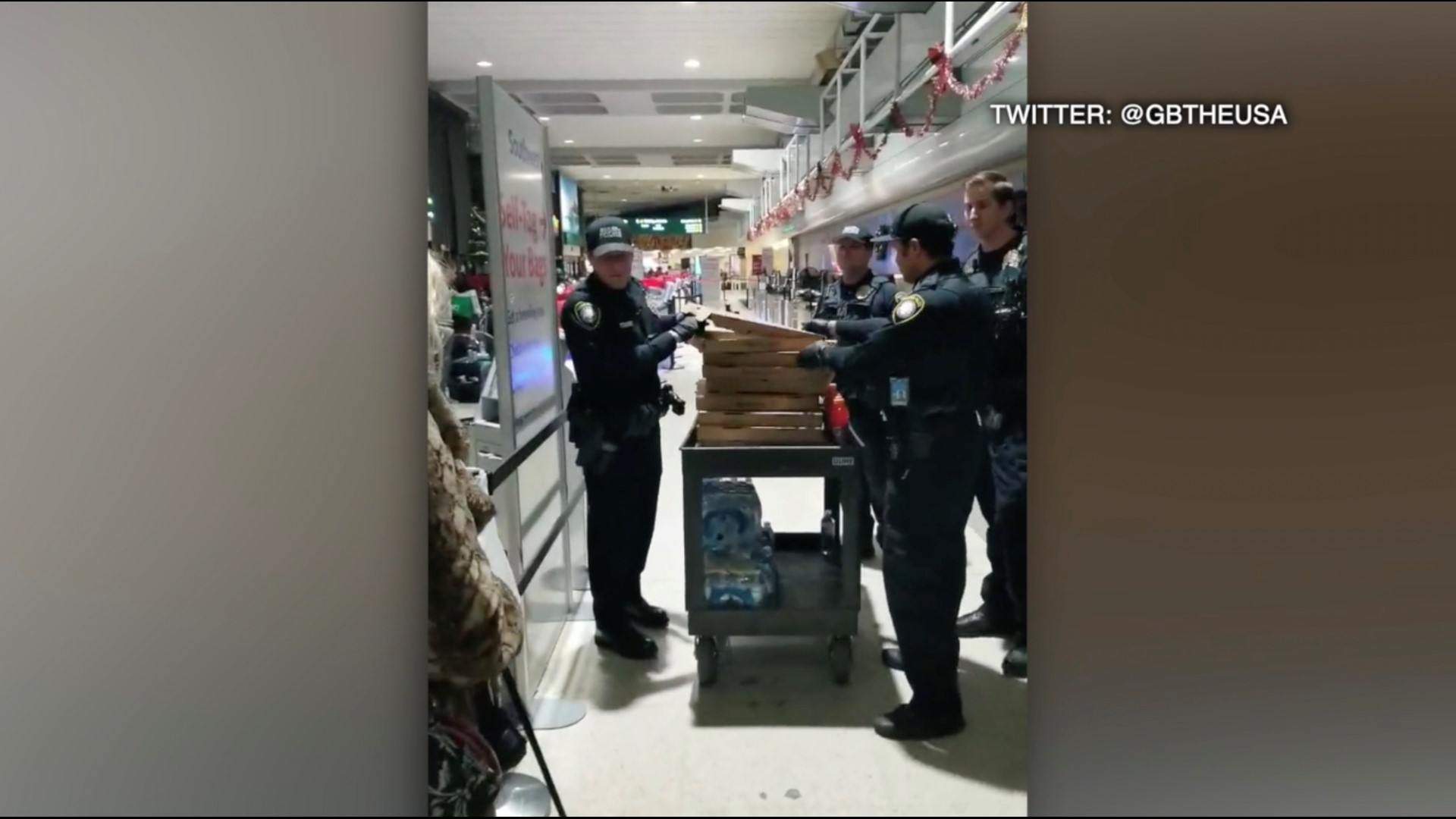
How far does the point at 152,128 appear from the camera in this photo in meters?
1.70

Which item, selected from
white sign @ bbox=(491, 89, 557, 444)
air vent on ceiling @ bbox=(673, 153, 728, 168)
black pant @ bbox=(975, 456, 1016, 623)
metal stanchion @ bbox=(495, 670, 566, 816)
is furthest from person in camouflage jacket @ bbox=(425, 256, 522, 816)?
black pant @ bbox=(975, 456, 1016, 623)

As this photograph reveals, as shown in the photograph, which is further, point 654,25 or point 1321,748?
point 1321,748

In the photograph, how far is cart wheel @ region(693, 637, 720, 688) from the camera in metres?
1.84

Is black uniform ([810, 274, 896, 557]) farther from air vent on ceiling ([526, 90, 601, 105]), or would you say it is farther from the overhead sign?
air vent on ceiling ([526, 90, 601, 105])

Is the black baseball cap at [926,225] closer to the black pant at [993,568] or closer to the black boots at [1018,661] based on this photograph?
the black pant at [993,568]

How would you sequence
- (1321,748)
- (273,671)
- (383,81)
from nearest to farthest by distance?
(383,81) → (273,671) → (1321,748)

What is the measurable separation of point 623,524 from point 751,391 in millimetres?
387

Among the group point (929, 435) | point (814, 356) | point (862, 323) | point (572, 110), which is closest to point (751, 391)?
point (814, 356)

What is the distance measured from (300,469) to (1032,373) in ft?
4.73

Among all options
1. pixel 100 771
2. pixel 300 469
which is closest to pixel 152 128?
pixel 300 469

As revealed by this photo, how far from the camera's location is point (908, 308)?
175 cm

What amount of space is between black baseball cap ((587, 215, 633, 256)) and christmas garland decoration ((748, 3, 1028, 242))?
0.27 m

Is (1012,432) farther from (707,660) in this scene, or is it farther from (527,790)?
(527,790)

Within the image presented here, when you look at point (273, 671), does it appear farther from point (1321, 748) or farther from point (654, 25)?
point (1321, 748)
